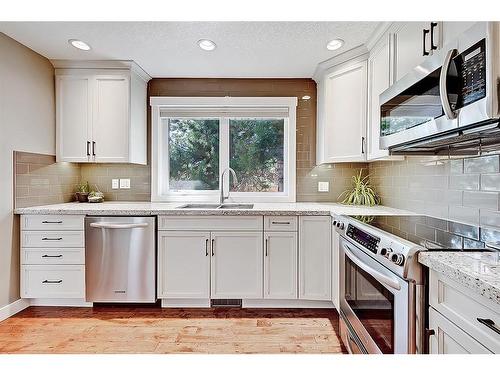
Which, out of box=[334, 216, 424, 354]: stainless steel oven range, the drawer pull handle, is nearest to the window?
box=[334, 216, 424, 354]: stainless steel oven range

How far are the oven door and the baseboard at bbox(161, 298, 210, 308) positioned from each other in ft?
3.86

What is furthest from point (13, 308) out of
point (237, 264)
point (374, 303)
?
point (374, 303)

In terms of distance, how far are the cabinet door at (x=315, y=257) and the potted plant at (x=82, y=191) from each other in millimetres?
2140

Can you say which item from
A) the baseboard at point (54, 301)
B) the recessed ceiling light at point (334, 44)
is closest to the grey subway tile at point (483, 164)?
the recessed ceiling light at point (334, 44)

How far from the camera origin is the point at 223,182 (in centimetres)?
318

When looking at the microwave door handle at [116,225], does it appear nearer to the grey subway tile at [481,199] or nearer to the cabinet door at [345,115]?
the cabinet door at [345,115]

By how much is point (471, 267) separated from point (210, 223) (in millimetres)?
1899

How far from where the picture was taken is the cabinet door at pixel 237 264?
255 cm

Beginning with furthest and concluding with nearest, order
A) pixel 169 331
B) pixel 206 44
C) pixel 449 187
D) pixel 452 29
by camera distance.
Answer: pixel 206 44
pixel 169 331
pixel 449 187
pixel 452 29

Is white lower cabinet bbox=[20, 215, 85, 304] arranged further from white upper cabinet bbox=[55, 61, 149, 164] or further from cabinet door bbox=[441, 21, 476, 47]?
cabinet door bbox=[441, 21, 476, 47]

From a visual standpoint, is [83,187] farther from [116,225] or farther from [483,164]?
[483,164]

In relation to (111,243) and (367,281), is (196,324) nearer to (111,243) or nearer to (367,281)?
(111,243)
